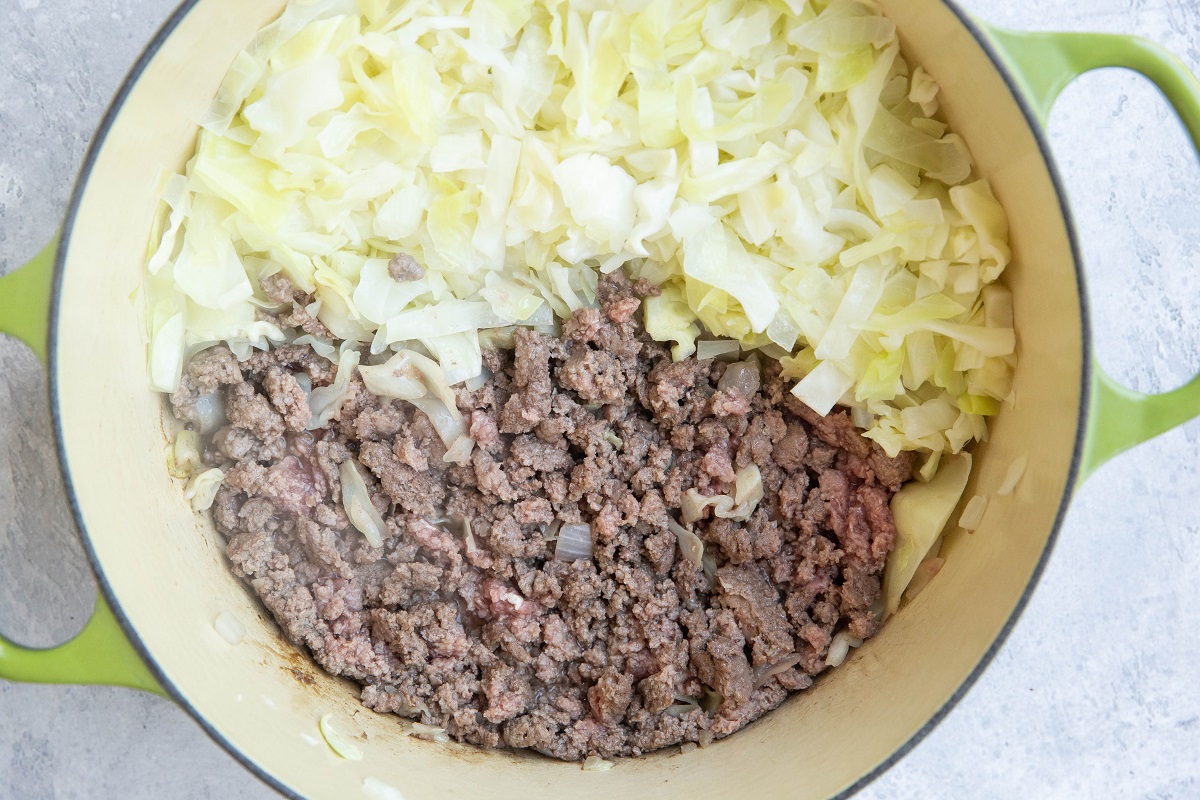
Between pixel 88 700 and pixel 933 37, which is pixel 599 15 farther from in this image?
pixel 88 700

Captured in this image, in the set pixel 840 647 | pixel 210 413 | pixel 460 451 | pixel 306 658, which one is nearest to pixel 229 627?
pixel 306 658

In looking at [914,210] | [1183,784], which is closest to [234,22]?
[914,210]

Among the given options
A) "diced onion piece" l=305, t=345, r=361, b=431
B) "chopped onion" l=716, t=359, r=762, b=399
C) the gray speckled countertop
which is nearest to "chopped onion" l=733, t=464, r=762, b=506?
"chopped onion" l=716, t=359, r=762, b=399

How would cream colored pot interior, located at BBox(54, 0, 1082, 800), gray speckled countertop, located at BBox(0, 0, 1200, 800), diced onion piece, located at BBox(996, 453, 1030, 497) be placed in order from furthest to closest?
gray speckled countertop, located at BBox(0, 0, 1200, 800)
diced onion piece, located at BBox(996, 453, 1030, 497)
cream colored pot interior, located at BBox(54, 0, 1082, 800)

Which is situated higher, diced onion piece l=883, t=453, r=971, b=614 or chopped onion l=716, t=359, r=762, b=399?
chopped onion l=716, t=359, r=762, b=399

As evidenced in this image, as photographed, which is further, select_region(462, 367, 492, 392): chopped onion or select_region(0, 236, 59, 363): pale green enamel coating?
select_region(462, 367, 492, 392): chopped onion

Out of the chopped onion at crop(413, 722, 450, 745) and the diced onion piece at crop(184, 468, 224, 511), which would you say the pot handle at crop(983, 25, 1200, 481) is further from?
the diced onion piece at crop(184, 468, 224, 511)
